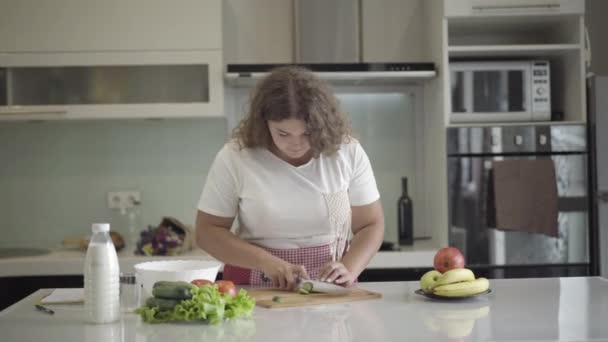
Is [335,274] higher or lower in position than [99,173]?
lower

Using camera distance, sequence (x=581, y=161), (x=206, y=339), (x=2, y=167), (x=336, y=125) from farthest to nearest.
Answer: (x=2, y=167), (x=581, y=161), (x=336, y=125), (x=206, y=339)

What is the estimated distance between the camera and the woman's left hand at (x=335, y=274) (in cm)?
195

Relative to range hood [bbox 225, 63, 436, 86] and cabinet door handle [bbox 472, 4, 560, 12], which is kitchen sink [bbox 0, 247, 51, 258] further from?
cabinet door handle [bbox 472, 4, 560, 12]

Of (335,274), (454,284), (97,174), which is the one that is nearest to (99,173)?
(97,174)

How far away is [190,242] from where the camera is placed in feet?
11.0

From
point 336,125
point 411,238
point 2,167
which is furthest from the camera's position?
point 2,167

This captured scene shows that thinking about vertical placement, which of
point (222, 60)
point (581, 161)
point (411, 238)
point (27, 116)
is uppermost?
point (222, 60)

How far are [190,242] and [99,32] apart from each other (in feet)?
3.15

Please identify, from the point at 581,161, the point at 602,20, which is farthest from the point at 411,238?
the point at 602,20

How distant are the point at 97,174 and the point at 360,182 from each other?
73.5 inches

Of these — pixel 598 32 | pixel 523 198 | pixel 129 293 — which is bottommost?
pixel 129 293

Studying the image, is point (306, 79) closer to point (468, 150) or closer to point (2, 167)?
point (468, 150)

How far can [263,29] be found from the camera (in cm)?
368

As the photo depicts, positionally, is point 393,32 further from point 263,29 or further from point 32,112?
point 32,112
